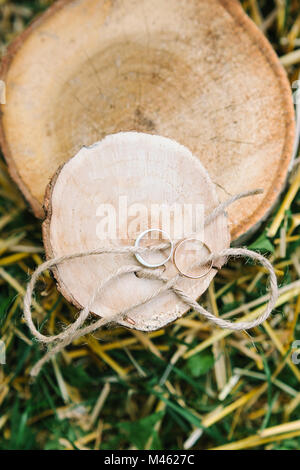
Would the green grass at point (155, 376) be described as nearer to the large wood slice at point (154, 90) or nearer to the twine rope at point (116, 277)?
the large wood slice at point (154, 90)

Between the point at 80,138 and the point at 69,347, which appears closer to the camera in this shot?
the point at 80,138

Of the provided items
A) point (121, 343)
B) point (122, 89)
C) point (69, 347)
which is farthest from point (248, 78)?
point (69, 347)

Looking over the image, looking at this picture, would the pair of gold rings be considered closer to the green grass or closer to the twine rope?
the twine rope

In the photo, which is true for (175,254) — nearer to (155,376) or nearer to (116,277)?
(116,277)

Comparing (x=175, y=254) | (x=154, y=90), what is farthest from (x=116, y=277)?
(x=154, y=90)

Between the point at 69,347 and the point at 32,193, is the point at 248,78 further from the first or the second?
the point at 69,347
